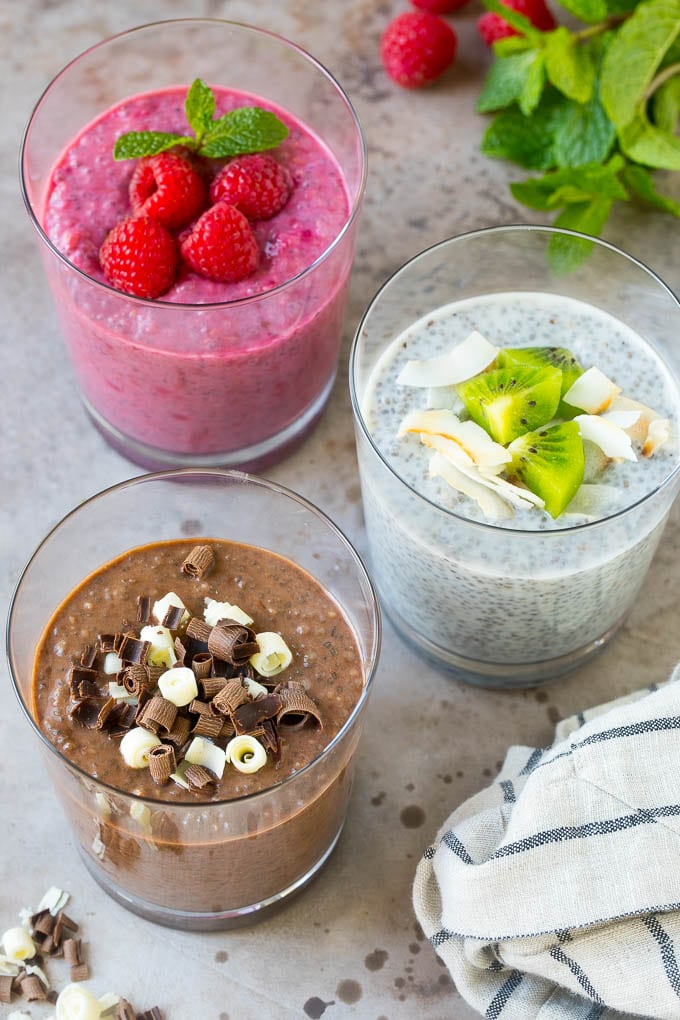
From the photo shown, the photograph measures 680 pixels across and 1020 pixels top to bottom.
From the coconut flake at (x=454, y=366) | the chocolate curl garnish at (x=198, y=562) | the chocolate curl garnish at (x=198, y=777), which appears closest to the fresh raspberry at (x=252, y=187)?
the coconut flake at (x=454, y=366)

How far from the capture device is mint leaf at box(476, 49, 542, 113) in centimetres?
243

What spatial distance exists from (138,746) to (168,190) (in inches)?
34.9

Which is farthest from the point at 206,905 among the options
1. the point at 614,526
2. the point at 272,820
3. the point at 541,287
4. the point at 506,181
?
the point at 506,181

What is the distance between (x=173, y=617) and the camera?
174cm

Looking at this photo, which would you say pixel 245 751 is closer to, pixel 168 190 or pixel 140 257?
pixel 140 257

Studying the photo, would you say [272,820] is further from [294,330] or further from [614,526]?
[294,330]

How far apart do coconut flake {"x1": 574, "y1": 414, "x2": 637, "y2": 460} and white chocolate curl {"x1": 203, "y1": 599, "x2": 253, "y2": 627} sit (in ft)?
1.74

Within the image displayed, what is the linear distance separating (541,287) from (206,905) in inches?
43.3

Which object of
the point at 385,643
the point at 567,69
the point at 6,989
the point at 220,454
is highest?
the point at 567,69

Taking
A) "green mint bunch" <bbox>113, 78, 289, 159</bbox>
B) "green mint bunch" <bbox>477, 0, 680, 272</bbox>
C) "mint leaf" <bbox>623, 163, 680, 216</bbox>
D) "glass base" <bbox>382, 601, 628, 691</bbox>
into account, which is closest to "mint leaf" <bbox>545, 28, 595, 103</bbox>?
"green mint bunch" <bbox>477, 0, 680, 272</bbox>

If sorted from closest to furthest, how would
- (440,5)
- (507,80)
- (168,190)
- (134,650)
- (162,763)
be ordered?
(162,763), (134,650), (168,190), (507,80), (440,5)

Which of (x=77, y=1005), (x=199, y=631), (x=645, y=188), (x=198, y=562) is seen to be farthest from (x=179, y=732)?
(x=645, y=188)

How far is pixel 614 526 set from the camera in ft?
5.77

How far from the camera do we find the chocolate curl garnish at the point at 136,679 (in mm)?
1647
